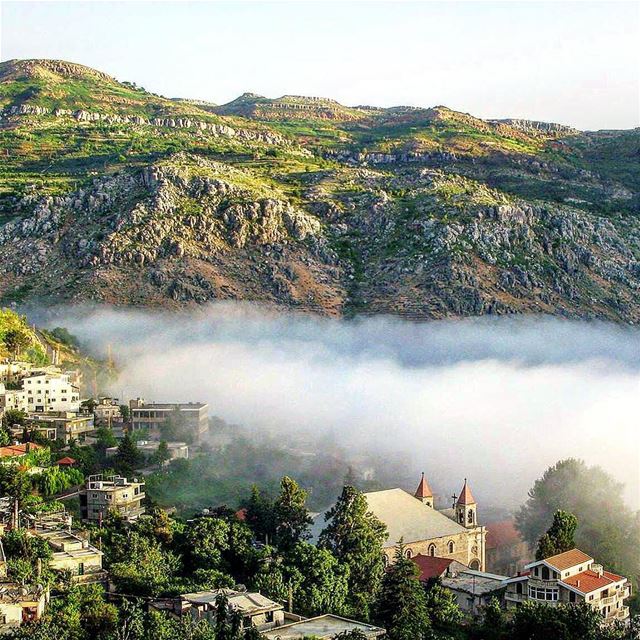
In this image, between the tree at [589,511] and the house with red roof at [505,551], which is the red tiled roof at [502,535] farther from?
the tree at [589,511]

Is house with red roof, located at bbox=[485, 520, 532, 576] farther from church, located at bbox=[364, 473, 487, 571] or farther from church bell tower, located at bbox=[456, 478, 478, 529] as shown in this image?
church bell tower, located at bbox=[456, 478, 478, 529]

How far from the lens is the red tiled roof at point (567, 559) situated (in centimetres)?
6612

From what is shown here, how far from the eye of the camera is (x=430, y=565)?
72688 millimetres

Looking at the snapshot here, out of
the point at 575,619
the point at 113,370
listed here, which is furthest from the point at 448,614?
the point at 113,370

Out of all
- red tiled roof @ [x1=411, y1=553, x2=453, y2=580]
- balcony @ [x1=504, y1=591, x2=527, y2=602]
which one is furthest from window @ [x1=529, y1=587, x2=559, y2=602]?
red tiled roof @ [x1=411, y1=553, x2=453, y2=580]

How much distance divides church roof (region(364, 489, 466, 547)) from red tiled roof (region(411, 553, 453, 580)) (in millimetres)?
1226

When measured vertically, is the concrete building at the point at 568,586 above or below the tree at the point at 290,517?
below

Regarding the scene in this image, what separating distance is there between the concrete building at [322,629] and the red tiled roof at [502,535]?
2632 cm

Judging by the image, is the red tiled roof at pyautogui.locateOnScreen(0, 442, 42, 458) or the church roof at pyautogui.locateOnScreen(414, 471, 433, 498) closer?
the red tiled roof at pyautogui.locateOnScreen(0, 442, 42, 458)

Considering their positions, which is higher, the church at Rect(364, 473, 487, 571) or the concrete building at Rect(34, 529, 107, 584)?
the concrete building at Rect(34, 529, 107, 584)

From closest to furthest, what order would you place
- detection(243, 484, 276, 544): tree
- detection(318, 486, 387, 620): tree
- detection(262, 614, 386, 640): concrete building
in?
1. detection(262, 614, 386, 640): concrete building
2. detection(318, 486, 387, 620): tree
3. detection(243, 484, 276, 544): tree

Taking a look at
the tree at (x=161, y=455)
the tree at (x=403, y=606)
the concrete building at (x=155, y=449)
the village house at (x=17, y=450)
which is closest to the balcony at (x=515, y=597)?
the tree at (x=403, y=606)

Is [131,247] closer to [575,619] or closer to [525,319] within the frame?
[525,319]

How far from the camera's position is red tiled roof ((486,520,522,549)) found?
83000 millimetres
